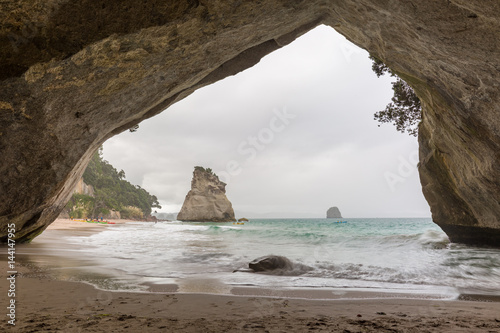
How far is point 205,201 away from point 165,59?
59923mm

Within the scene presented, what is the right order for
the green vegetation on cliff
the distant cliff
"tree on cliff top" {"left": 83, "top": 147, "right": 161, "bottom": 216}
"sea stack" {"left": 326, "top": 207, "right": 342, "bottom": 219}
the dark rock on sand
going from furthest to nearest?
"sea stack" {"left": 326, "top": 207, "right": 342, "bottom": 219} < "tree on cliff top" {"left": 83, "top": 147, "right": 161, "bottom": 216} < the distant cliff < the green vegetation on cliff < the dark rock on sand

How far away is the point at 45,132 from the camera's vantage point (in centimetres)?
565

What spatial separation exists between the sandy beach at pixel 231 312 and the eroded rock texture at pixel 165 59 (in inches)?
112

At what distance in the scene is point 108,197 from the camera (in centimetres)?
6378

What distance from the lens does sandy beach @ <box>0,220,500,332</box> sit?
2895mm

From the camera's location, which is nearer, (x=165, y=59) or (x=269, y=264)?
(x=165, y=59)

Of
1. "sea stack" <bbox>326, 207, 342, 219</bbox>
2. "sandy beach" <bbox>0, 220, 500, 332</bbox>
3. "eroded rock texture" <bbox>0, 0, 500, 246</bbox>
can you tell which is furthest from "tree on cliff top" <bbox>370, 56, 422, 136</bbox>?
"sea stack" <bbox>326, 207, 342, 219</bbox>

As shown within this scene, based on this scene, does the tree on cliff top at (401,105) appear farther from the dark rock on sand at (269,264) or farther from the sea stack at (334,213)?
the sea stack at (334,213)

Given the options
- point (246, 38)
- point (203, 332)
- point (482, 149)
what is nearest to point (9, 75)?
point (246, 38)

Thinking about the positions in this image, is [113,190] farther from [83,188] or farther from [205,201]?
[205,201]

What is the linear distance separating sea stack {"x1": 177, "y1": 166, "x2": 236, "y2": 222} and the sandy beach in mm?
60047

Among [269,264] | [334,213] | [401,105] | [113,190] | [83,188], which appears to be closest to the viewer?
[269,264]

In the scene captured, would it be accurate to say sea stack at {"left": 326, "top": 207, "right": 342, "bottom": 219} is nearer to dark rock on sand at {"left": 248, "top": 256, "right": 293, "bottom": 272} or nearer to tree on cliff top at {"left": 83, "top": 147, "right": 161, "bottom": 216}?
tree on cliff top at {"left": 83, "top": 147, "right": 161, "bottom": 216}

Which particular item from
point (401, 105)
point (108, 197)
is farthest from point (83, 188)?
point (401, 105)
